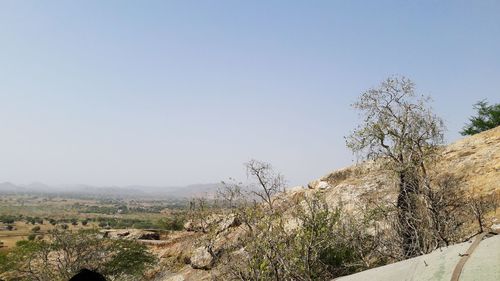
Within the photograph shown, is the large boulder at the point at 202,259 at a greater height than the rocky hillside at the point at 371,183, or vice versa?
the rocky hillside at the point at 371,183

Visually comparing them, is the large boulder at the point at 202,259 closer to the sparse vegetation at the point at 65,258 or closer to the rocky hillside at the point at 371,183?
the rocky hillside at the point at 371,183

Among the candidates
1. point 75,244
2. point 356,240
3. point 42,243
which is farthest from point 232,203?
point 356,240

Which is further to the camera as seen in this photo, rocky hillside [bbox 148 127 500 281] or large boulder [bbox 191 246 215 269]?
large boulder [bbox 191 246 215 269]

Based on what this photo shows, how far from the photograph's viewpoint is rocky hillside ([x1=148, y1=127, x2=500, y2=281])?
82.4ft

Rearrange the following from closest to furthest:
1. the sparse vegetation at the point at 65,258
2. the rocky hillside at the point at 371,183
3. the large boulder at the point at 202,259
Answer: the rocky hillside at the point at 371,183
the sparse vegetation at the point at 65,258
the large boulder at the point at 202,259

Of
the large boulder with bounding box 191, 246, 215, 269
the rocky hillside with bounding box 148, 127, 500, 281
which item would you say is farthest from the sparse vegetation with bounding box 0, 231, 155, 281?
the large boulder with bounding box 191, 246, 215, 269

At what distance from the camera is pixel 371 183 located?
2927cm

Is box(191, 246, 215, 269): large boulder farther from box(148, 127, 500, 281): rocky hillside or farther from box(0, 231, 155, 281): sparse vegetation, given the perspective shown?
box(0, 231, 155, 281): sparse vegetation

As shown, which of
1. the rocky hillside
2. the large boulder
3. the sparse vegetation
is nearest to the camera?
the rocky hillside

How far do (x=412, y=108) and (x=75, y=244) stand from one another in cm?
2717

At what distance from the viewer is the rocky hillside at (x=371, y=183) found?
25125 millimetres

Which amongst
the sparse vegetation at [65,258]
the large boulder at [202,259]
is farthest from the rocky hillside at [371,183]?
the sparse vegetation at [65,258]

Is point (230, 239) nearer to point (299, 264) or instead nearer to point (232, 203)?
point (232, 203)

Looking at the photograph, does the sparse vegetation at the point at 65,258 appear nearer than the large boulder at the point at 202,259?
Yes
